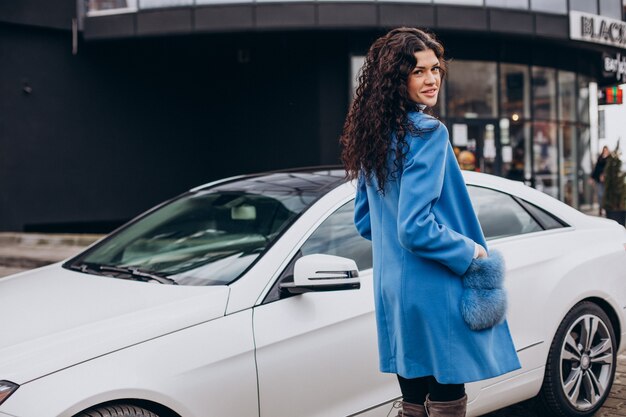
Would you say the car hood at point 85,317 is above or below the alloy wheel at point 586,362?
above

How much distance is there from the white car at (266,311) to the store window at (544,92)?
16661 mm

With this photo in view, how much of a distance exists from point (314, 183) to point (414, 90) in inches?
53.9

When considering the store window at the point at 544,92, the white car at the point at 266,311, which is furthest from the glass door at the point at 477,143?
the white car at the point at 266,311

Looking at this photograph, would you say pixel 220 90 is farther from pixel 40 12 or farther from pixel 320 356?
pixel 320 356

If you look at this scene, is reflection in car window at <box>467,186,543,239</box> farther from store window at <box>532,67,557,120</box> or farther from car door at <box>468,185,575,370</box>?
store window at <box>532,67,557,120</box>

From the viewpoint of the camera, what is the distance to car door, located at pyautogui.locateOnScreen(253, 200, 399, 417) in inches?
114

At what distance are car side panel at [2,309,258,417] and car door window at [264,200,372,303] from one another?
1.84 feet

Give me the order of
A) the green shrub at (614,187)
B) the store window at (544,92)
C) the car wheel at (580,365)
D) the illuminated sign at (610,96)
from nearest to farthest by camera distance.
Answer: the car wheel at (580,365), the green shrub at (614,187), the illuminated sign at (610,96), the store window at (544,92)

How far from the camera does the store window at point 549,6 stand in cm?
1792

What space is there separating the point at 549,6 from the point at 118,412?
1786 centimetres

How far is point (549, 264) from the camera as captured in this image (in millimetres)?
3906

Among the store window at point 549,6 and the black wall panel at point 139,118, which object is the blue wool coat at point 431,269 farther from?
the store window at point 549,6

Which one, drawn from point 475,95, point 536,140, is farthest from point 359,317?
point 536,140

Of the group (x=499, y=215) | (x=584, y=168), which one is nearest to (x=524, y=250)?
(x=499, y=215)
